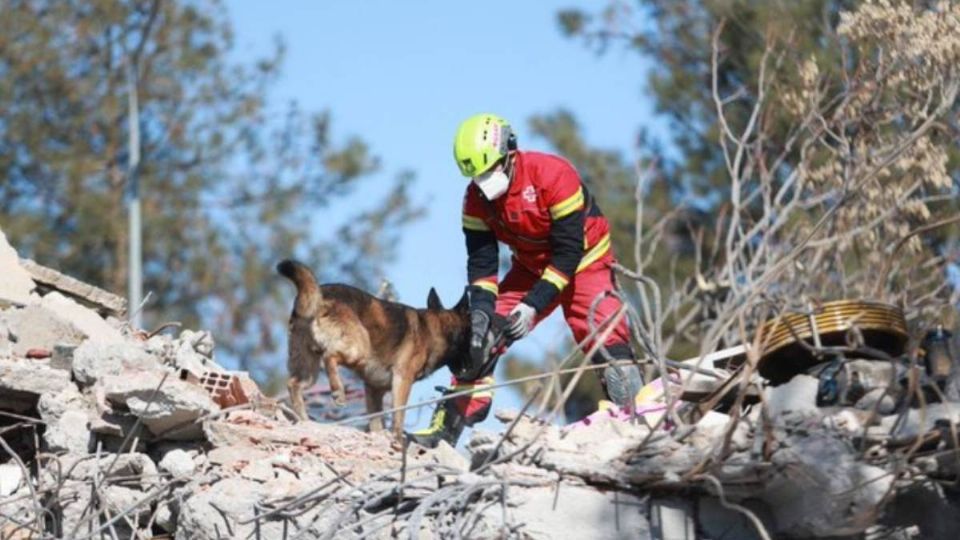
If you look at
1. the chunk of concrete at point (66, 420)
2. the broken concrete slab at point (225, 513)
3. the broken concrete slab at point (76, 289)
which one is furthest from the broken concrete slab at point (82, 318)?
the broken concrete slab at point (225, 513)

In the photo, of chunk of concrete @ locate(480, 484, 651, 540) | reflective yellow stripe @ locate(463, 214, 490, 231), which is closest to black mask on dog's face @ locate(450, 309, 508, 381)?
reflective yellow stripe @ locate(463, 214, 490, 231)

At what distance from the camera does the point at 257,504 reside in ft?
29.2

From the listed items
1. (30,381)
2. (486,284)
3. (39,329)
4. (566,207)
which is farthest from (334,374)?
(30,381)

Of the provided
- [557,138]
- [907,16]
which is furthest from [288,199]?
[907,16]

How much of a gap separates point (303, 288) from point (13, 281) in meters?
1.91

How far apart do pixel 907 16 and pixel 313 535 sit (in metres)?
10.1

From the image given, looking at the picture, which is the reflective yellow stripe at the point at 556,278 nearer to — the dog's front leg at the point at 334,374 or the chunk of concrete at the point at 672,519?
the dog's front leg at the point at 334,374

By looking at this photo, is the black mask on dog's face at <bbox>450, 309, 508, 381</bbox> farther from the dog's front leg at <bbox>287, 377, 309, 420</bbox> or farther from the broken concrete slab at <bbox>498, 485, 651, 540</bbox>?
the broken concrete slab at <bbox>498, 485, 651, 540</bbox>

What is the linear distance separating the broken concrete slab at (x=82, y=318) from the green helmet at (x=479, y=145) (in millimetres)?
2015

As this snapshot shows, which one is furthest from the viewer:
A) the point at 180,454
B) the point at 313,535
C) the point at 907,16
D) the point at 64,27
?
the point at 64,27

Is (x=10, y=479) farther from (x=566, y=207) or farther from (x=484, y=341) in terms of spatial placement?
(x=566, y=207)

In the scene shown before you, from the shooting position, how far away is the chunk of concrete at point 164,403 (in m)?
9.54

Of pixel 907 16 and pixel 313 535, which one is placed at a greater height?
pixel 907 16

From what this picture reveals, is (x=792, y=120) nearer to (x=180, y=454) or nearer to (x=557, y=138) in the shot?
(x=557, y=138)
